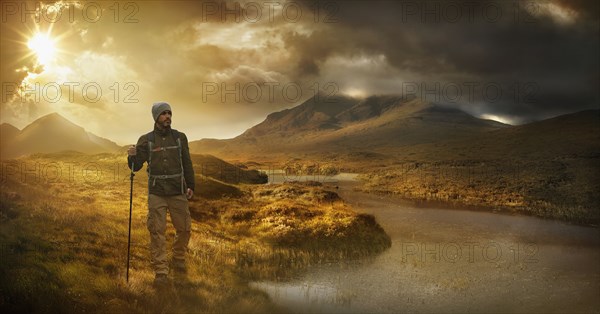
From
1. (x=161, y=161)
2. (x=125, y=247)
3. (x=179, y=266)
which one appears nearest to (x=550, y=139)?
(x=179, y=266)

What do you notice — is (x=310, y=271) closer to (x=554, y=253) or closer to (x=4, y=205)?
(x=4, y=205)

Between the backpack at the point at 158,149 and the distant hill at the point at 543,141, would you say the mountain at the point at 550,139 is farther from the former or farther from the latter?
the backpack at the point at 158,149

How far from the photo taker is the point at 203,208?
26.5 meters

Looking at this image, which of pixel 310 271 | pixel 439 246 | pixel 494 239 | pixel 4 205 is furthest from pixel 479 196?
pixel 4 205

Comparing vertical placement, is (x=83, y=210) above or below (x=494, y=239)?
above

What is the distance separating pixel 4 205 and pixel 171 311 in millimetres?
8081

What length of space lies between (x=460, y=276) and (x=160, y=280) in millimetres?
11744

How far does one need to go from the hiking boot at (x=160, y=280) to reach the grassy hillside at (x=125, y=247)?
0.20 metres

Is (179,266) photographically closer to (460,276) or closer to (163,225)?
(163,225)

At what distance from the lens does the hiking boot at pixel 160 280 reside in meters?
9.64

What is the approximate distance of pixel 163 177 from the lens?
33.4 feet

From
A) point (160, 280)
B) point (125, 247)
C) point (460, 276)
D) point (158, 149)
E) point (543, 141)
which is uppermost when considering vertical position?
point (543, 141)

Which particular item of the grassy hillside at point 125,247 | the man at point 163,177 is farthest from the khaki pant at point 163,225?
the grassy hillside at point 125,247

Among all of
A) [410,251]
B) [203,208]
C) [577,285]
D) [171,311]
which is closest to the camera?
[171,311]
